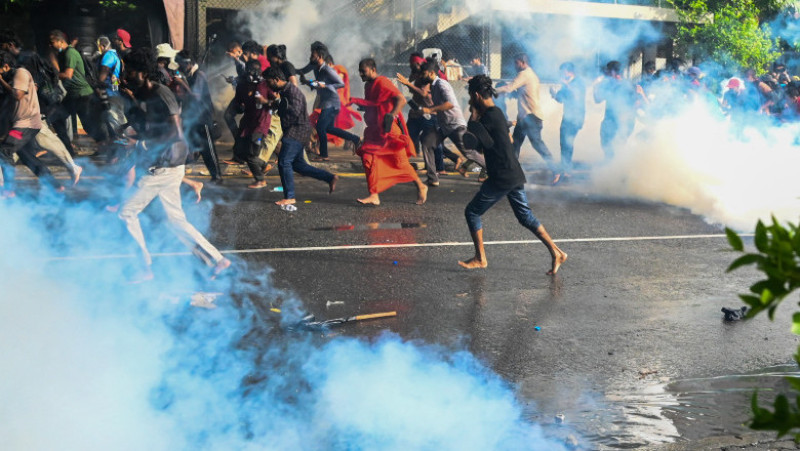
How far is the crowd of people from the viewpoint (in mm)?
6957

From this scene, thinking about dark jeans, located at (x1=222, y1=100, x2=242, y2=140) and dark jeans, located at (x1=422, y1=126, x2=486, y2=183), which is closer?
dark jeans, located at (x1=422, y1=126, x2=486, y2=183)

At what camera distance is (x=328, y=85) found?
12547mm

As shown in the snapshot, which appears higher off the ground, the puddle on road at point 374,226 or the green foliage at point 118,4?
the green foliage at point 118,4

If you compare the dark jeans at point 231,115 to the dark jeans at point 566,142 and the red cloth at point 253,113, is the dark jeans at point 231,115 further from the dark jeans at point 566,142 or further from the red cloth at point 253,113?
the dark jeans at point 566,142

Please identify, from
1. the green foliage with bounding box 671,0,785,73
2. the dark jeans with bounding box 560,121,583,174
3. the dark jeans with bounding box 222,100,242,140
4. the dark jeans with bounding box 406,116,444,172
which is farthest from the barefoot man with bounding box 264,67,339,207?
the green foliage with bounding box 671,0,785,73

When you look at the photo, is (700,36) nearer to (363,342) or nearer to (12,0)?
(12,0)

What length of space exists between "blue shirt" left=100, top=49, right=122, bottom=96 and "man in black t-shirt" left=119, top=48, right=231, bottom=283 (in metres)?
6.86

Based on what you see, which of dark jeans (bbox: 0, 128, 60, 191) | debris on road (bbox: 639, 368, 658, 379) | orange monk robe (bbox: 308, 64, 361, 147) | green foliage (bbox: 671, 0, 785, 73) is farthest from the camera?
green foliage (bbox: 671, 0, 785, 73)

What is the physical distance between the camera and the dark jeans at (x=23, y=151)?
9.52m

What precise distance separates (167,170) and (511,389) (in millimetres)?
3328

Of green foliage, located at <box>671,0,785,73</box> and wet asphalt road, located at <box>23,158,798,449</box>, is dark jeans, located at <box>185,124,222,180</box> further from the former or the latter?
green foliage, located at <box>671,0,785,73</box>

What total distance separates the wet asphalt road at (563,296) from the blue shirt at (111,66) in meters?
3.94

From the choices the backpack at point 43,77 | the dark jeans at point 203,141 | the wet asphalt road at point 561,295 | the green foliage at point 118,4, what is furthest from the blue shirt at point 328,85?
the green foliage at point 118,4

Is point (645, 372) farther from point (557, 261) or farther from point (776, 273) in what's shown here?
point (776, 273)
